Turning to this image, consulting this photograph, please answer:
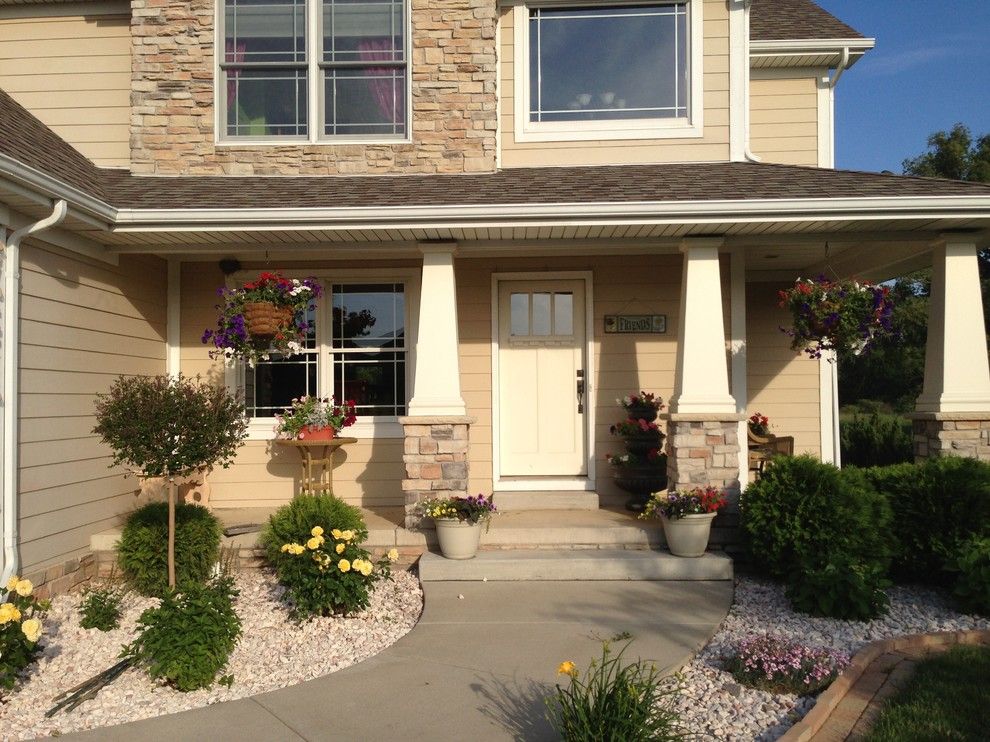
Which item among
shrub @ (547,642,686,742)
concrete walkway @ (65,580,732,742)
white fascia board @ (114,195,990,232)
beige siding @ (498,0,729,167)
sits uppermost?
beige siding @ (498,0,729,167)

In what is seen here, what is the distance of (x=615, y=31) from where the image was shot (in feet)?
24.9

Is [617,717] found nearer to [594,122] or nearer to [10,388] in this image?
[10,388]

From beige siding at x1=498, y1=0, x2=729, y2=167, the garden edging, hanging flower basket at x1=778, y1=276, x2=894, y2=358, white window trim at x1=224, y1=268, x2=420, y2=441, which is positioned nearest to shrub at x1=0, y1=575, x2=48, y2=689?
white window trim at x1=224, y1=268, x2=420, y2=441

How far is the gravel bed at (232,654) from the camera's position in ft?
12.6

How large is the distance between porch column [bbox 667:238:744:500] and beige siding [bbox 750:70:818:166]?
326cm

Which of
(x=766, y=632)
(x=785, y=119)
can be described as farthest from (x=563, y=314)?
(x=766, y=632)

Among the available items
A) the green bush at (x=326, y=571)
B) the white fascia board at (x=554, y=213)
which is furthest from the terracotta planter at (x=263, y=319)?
the green bush at (x=326, y=571)

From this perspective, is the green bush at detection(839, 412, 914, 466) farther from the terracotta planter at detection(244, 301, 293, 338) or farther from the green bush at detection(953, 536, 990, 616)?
the terracotta planter at detection(244, 301, 293, 338)

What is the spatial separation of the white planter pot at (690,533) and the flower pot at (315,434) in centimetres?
306

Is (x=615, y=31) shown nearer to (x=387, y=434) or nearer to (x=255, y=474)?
(x=387, y=434)

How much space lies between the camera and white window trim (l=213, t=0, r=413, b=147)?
289 inches

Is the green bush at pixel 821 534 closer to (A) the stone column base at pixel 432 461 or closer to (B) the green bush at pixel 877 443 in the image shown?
(A) the stone column base at pixel 432 461

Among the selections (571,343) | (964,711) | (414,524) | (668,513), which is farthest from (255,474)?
(964,711)

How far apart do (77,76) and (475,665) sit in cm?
675
